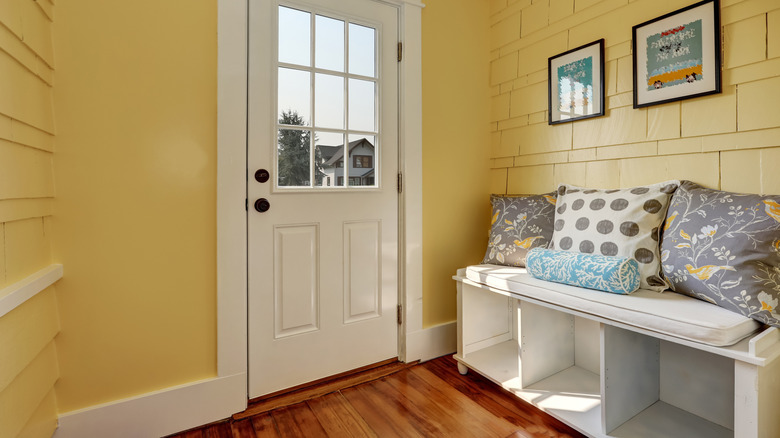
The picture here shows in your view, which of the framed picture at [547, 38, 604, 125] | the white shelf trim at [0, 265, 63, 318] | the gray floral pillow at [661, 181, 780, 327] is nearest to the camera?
the white shelf trim at [0, 265, 63, 318]

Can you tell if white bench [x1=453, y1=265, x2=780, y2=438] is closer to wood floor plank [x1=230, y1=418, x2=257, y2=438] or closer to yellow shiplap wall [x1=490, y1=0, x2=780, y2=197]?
yellow shiplap wall [x1=490, y1=0, x2=780, y2=197]

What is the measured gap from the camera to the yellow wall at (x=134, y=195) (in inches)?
53.7

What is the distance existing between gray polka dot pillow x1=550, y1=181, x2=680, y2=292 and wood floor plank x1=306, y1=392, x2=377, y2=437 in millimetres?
1195

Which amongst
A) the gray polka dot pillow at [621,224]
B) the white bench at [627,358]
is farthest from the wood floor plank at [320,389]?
the gray polka dot pillow at [621,224]

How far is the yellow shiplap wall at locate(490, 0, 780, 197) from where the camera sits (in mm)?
1376

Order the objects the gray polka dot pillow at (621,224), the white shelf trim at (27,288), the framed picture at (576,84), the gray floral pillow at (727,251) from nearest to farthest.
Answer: the white shelf trim at (27,288) → the gray floral pillow at (727,251) → the gray polka dot pillow at (621,224) → the framed picture at (576,84)

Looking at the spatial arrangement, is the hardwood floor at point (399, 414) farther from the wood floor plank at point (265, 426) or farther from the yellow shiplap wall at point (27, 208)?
the yellow shiplap wall at point (27, 208)

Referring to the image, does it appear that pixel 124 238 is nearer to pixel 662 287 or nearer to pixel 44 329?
pixel 44 329

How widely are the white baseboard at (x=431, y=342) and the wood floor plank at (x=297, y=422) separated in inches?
25.6

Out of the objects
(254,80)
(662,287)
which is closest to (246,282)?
(254,80)

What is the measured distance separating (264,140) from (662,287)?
1.74 metres

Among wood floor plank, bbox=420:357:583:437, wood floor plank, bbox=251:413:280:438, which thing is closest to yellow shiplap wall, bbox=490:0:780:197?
wood floor plank, bbox=420:357:583:437

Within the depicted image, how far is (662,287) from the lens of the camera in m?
1.41

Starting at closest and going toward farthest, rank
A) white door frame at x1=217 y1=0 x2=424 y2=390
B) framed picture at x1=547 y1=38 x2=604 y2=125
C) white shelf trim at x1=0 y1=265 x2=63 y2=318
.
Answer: white shelf trim at x1=0 y1=265 x2=63 y2=318, white door frame at x1=217 y1=0 x2=424 y2=390, framed picture at x1=547 y1=38 x2=604 y2=125
